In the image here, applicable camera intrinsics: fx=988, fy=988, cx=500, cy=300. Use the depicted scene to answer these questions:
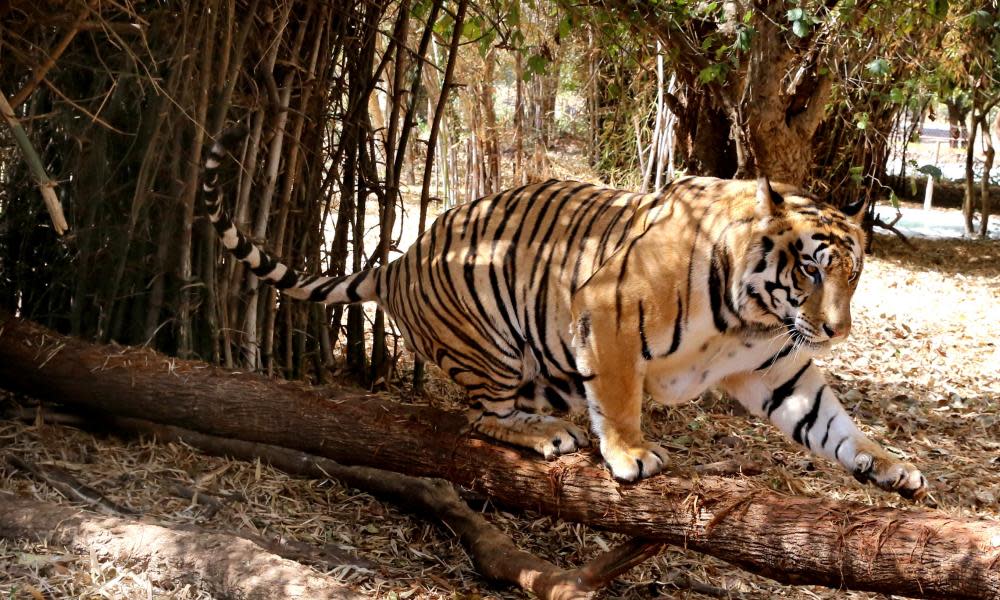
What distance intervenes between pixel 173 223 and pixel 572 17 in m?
2.03

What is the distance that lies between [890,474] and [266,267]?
244 centimetres

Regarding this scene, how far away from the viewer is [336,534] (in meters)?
3.60

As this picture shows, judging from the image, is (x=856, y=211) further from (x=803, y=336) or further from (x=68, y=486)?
(x=68, y=486)

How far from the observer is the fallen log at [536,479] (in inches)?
106

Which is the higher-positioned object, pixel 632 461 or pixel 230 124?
pixel 230 124

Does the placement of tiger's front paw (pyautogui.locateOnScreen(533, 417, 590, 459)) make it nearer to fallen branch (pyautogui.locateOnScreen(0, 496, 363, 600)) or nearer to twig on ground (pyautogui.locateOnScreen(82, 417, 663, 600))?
twig on ground (pyautogui.locateOnScreen(82, 417, 663, 600))

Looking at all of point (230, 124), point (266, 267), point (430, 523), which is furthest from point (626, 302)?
point (230, 124)

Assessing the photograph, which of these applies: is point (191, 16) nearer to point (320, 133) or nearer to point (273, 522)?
point (320, 133)

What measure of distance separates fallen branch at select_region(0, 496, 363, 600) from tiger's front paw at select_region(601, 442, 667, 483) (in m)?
0.92

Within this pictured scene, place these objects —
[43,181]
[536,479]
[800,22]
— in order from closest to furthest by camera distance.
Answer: [43,181], [536,479], [800,22]

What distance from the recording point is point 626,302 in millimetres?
3295

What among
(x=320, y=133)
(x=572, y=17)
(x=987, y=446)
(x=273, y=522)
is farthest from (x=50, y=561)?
(x=987, y=446)

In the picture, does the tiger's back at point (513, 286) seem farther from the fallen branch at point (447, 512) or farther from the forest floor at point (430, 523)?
the forest floor at point (430, 523)

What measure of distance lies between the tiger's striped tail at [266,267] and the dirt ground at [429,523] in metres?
0.74
